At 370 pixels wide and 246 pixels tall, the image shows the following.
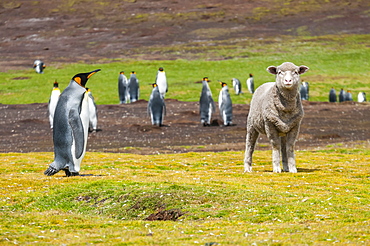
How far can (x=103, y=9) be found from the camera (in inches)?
4466

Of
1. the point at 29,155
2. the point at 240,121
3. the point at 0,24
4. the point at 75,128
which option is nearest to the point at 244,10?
the point at 0,24

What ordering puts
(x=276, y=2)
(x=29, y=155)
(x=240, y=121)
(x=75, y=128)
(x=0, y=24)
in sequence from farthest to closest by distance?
(x=276, y=2)
(x=0, y=24)
(x=240, y=121)
(x=29, y=155)
(x=75, y=128)

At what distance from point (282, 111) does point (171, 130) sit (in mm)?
16630

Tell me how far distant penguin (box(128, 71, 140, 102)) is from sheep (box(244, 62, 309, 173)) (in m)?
29.6

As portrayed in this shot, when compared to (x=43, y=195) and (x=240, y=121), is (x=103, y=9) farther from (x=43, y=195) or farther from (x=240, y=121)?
(x=43, y=195)

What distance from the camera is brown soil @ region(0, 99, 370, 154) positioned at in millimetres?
26391

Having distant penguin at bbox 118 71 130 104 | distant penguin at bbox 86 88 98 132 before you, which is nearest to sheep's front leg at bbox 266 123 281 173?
distant penguin at bbox 86 88 98 132

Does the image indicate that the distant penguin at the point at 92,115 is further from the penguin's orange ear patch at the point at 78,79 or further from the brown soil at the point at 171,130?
the penguin's orange ear patch at the point at 78,79

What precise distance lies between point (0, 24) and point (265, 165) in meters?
94.3

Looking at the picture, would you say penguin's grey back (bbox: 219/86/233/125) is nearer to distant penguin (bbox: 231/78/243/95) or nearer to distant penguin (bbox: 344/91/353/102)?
distant penguin (bbox: 231/78/243/95)

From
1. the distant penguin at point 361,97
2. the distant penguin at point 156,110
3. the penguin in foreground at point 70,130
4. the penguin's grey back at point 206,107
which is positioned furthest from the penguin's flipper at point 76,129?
the distant penguin at point 361,97

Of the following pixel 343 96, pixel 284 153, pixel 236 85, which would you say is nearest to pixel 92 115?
pixel 284 153

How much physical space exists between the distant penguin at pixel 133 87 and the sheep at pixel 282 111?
97.0 feet

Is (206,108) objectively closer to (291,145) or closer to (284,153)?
(284,153)
